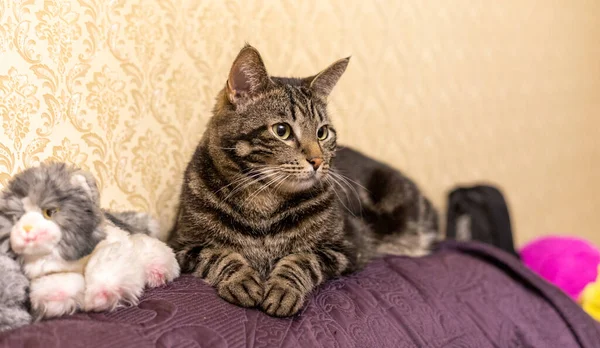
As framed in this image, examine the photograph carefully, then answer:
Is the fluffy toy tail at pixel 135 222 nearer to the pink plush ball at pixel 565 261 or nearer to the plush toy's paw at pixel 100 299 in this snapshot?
the plush toy's paw at pixel 100 299

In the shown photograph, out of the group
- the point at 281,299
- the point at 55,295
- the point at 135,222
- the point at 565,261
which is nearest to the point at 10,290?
the point at 55,295

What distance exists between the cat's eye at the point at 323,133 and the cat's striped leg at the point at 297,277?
0.27 metres

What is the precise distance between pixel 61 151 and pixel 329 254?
0.68 metres

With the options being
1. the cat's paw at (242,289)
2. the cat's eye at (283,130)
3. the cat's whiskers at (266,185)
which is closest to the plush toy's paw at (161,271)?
the cat's paw at (242,289)

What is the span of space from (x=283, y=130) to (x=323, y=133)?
12 cm

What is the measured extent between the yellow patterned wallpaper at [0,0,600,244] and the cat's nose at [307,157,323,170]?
1.62ft

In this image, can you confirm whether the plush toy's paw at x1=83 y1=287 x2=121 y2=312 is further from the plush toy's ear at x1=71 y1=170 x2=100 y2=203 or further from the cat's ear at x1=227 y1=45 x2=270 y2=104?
the cat's ear at x1=227 y1=45 x2=270 y2=104

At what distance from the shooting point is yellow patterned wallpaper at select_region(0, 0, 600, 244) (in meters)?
1.17

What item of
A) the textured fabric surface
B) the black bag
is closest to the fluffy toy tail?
the textured fabric surface

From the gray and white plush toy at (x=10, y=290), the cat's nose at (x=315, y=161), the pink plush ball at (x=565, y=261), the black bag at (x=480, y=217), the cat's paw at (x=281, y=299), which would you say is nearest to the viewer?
the gray and white plush toy at (x=10, y=290)

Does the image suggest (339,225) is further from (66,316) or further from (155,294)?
(66,316)

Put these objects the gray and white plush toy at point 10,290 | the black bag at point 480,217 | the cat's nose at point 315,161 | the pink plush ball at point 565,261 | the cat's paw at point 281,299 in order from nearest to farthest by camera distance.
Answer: the gray and white plush toy at point 10,290, the cat's paw at point 281,299, the cat's nose at point 315,161, the pink plush ball at point 565,261, the black bag at point 480,217

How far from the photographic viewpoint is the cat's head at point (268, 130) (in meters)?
1.09

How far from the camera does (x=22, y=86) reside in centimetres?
111
